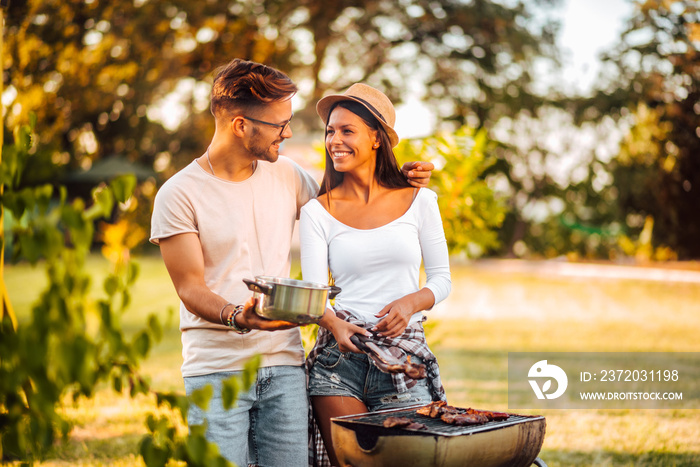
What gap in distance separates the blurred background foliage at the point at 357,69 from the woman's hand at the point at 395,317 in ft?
37.2

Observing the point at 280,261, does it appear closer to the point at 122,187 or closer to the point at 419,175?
the point at 419,175

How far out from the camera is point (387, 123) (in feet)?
10.2

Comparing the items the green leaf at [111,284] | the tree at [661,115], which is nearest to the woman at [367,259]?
the green leaf at [111,284]

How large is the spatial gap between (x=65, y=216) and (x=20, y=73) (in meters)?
13.3

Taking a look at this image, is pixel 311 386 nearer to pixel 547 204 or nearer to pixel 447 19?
pixel 447 19

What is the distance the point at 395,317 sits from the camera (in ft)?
8.96

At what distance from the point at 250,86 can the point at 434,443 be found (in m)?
1.47

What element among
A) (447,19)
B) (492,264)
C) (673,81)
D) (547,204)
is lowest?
(492,264)

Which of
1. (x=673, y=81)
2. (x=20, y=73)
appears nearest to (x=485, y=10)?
(x=673, y=81)

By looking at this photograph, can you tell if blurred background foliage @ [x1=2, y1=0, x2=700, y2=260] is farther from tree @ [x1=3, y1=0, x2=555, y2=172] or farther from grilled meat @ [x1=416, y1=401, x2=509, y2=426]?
grilled meat @ [x1=416, y1=401, x2=509, y2=426]

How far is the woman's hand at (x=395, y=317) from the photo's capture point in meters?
2.73

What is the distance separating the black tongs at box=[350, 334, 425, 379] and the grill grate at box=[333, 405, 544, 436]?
0.18m

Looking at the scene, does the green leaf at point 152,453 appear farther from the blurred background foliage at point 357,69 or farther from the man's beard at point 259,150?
the blurred background foliage at point 357,69

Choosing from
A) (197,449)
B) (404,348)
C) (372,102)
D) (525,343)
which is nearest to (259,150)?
(372,102)
